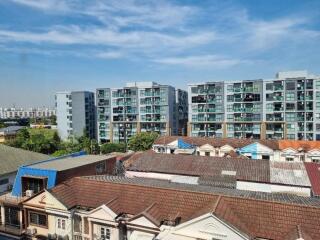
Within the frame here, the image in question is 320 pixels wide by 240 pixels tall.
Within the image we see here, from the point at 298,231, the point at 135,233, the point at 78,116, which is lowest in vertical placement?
the point at 135,233

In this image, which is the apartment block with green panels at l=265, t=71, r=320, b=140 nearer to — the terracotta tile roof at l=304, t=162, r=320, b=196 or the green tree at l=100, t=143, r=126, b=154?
the green tree at l=100, t=143, r=126, b=154

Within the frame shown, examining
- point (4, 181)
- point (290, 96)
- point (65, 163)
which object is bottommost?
point (4, 181)

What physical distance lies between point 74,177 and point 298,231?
16.9 meters

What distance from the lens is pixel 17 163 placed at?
32.2 m

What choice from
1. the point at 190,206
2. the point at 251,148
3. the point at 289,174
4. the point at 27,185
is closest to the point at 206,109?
the point at 251,148

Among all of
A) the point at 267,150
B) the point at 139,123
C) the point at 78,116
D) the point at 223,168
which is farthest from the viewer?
the point at 78,116

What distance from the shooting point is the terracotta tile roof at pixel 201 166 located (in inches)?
1138

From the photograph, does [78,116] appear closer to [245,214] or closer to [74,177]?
[74,177]

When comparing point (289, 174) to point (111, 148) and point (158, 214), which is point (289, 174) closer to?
point (158, 214)

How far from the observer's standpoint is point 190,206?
18250mm

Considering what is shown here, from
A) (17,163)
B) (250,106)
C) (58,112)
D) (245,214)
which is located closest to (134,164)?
(17,163)

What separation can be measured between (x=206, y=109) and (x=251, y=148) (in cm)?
2299

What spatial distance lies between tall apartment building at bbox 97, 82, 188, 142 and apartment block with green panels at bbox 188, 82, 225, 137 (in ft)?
20.9

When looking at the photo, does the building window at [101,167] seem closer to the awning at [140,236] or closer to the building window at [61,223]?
the building window at [61,223]
